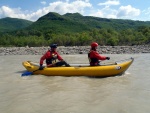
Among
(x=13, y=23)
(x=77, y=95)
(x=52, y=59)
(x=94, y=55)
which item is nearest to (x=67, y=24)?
(x=13, y=23)

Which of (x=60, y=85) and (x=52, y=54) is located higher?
(x=52, y=54)

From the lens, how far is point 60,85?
27.0 ft

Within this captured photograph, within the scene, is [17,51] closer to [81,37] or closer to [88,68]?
[81,37]

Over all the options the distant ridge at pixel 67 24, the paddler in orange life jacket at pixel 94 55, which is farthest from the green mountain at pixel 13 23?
the paddler in orange life jacket at pixel 94 55

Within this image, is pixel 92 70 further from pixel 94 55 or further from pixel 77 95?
pixel 77 95

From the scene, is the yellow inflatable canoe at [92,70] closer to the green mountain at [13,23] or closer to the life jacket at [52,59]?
the life jacket at [52,59]

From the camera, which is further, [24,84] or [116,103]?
[24,84]

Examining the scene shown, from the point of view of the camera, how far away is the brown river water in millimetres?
5645

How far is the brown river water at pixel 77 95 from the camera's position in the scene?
5.64m

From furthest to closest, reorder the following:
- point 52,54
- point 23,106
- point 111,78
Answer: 1. point 52,54
2. point 111,78
3. point 23,106

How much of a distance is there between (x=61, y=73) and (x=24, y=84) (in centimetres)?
183

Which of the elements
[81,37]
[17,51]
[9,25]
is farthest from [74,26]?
[9,25]

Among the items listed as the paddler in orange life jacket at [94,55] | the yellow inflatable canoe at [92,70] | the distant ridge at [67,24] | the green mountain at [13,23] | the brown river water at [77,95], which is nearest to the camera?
the brown river water at [77,95]

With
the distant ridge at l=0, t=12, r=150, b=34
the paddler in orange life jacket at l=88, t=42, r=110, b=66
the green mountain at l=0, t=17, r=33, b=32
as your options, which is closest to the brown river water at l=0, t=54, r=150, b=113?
the paddler in orange life jacket at l=88, t=42, r=110, b=66
